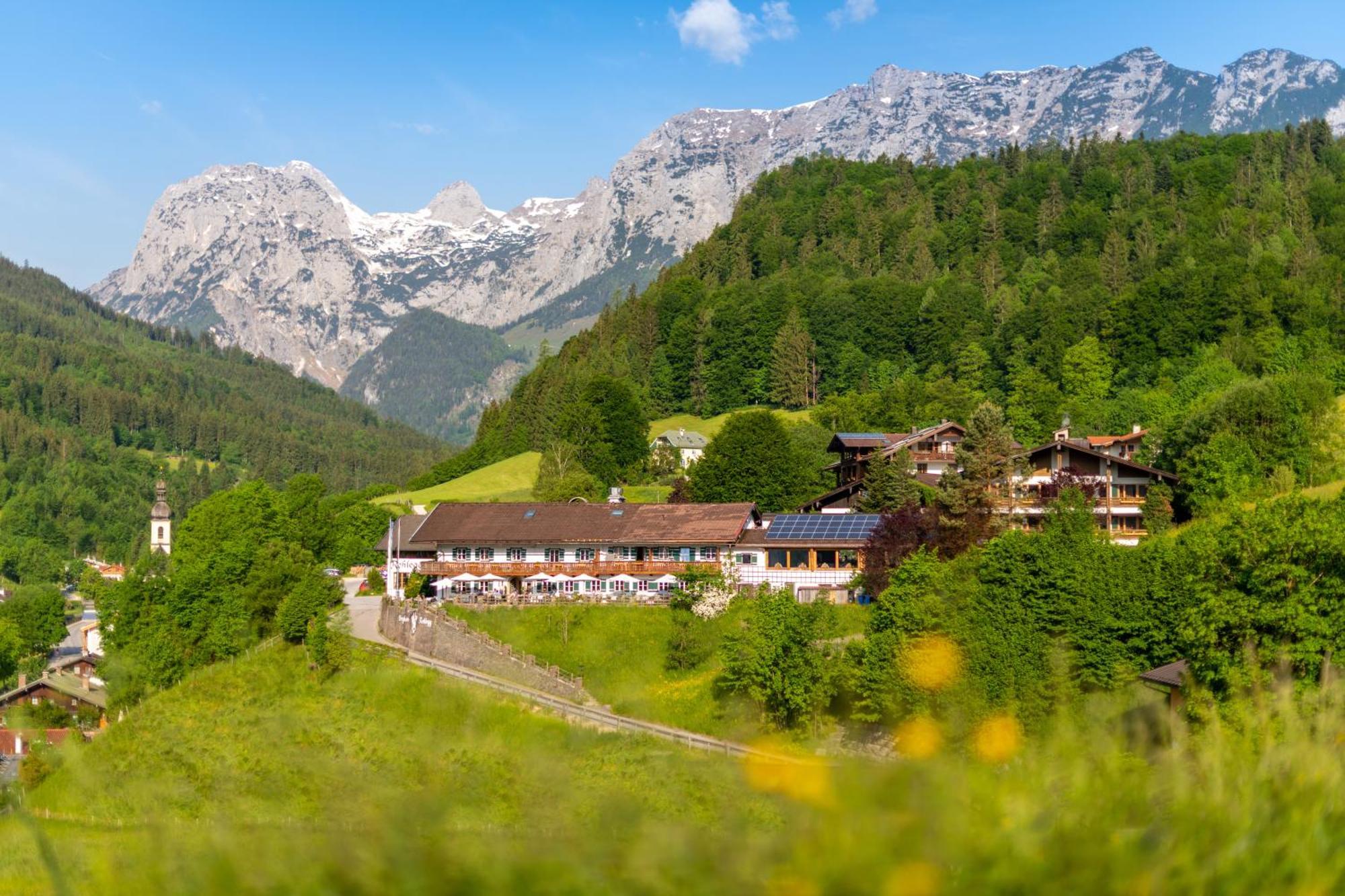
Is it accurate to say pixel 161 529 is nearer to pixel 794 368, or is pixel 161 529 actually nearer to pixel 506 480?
pixel 506 480

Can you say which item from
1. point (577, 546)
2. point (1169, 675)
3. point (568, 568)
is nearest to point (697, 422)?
point (577, 546)


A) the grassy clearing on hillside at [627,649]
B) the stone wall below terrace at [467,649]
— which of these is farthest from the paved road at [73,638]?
the grassy clearing on hillside at [627,649]

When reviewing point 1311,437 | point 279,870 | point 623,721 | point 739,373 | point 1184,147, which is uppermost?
point 1184,147

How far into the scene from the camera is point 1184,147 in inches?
5394

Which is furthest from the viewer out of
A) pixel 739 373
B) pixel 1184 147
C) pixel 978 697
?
pixel 1184 147

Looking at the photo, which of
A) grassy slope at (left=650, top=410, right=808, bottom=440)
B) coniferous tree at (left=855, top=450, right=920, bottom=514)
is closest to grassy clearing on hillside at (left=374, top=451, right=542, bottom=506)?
grassy slope at (left=650, top=410, right=808, bottom=440)

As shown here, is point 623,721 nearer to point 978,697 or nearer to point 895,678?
point 895,678

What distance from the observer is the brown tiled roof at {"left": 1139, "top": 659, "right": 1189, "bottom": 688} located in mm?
31848

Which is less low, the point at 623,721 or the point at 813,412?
the point at 813,412

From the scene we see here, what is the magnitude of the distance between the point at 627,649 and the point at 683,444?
2188 inches

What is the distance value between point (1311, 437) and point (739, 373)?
64.5m

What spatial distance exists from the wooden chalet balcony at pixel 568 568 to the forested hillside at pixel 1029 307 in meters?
24.4

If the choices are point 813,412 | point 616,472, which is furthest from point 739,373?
point 616,472

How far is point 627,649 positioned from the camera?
45.7 metres
